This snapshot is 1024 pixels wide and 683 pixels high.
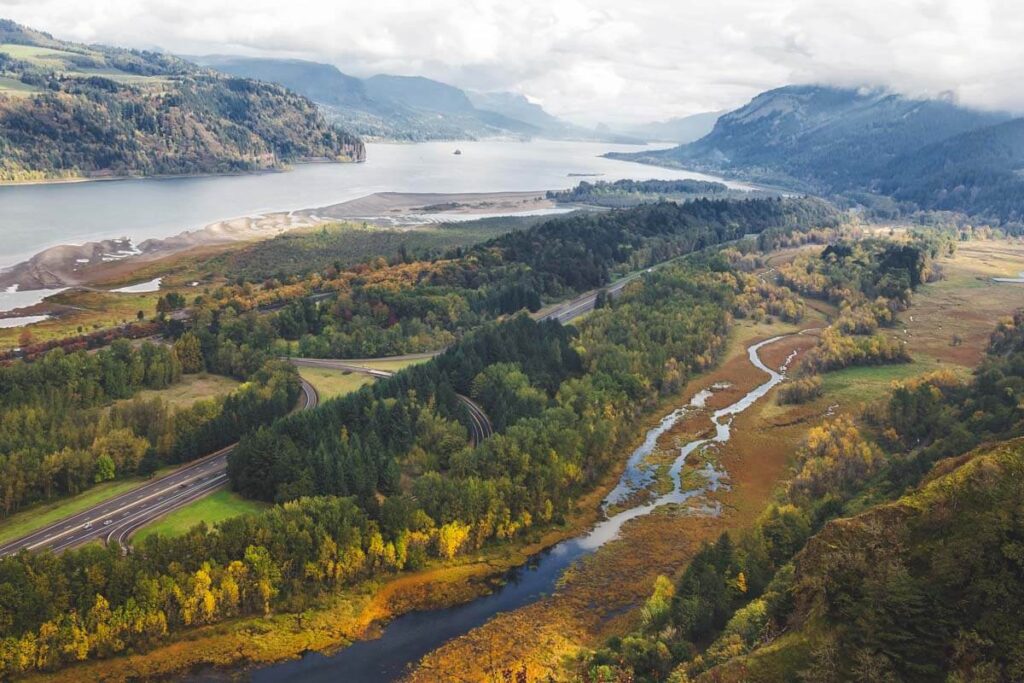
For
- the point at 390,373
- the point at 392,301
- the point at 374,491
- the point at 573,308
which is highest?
the point at 392,301

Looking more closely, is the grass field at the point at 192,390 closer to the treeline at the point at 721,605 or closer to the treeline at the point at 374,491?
the treeline at the point at 374,491

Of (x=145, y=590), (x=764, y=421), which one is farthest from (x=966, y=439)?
(x=145, y=590)

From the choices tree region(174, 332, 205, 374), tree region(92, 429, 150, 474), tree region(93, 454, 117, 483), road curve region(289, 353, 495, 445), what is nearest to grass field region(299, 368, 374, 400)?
road curve region(289, 353, 495, 445)

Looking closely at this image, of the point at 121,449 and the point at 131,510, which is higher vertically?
the point at 121,449

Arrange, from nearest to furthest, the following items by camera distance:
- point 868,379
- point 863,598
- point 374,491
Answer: point 863,598 < point 374,491 < point 868,379

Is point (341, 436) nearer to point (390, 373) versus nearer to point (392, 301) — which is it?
point (390, 373)

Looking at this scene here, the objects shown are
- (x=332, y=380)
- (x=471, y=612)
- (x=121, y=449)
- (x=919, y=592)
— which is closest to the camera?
(x=919, y=592)

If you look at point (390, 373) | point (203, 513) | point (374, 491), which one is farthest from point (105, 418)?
point (390, 373)
